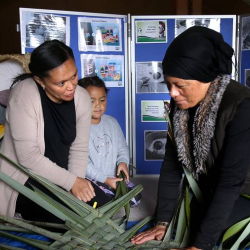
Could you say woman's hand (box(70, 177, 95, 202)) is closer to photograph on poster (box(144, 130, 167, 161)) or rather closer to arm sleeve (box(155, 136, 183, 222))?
arm sleeve (box(155, 136, 183, 222))

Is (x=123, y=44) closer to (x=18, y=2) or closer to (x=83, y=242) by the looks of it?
(x=83, y=242)

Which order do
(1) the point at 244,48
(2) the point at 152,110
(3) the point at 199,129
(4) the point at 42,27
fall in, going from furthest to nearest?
(2) the point at 152,110 < (1) the point at 244,48 < (4) the point at 42,27 < (3) the point at 199,129

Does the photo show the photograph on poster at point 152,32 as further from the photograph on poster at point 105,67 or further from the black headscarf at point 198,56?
the black headscarf at point 198,56

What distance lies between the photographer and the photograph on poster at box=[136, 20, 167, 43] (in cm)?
301

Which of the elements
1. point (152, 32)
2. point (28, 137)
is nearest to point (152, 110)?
point (152, 32)

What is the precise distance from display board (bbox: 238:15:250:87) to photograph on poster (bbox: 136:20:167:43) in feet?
2.05

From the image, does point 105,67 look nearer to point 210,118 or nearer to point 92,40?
point 92,40

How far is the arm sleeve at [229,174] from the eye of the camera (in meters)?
1.16

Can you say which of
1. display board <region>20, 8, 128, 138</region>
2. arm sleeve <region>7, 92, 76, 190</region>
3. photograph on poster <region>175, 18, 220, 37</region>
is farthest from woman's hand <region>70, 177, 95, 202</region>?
photograph on poster <region>175, 18, 220, 37</region>

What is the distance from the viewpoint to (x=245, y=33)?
9.73ft

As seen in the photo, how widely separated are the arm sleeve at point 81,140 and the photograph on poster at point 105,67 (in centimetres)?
115

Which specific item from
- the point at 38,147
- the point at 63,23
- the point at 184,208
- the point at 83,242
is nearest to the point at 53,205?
the point at 83,242

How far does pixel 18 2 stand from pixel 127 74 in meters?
3.84

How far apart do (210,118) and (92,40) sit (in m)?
1.86
